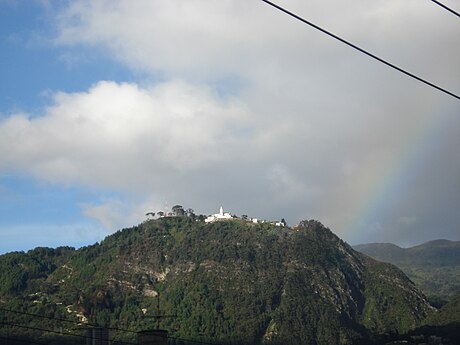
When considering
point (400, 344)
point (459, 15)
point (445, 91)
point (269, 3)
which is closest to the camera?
point (269, 3)

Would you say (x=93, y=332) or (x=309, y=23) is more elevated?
(x=309, y=23)

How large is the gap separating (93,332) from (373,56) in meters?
50.4

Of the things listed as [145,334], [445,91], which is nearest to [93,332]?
[145,334]

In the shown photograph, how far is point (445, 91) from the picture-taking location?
2222 centimetres

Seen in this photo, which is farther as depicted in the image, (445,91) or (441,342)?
(441,342)

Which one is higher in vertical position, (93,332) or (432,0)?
(432,0)

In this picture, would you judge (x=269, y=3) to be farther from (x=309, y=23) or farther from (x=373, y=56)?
(x=373, y=56)

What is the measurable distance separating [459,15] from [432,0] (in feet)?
3.97

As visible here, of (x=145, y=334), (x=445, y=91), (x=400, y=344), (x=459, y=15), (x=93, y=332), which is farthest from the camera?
(x=400, y=344)

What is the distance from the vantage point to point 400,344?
199 meters

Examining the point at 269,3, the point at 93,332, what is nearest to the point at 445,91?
the point at 269,3

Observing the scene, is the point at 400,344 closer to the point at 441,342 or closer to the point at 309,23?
the point at 441,342

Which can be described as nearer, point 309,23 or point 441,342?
point 309,23

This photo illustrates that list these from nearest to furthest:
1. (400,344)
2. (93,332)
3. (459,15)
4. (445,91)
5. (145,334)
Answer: (459,15) → (445,91) → (145,334) → (93,332) → (400,344)
